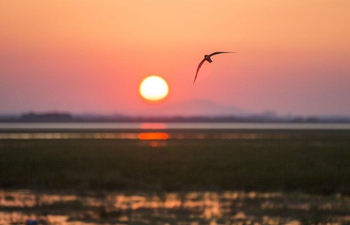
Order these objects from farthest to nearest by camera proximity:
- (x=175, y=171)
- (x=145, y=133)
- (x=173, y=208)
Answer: (x=145, y=133) < (x=175, y=171) < (x=173, y=208)

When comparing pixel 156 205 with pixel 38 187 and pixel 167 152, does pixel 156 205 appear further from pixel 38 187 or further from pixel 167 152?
pixel 167 152

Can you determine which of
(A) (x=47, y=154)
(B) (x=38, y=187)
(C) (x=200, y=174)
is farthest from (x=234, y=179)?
(A) (x=47, y=154)

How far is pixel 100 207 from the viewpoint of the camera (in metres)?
20.3

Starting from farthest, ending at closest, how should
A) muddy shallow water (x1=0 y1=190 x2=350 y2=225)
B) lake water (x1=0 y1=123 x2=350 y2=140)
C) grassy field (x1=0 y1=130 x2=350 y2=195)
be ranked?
lake water (x1=0 y1=123 x2=350 y2=140), grassy field (x1=0 y1=130 x2=350 y2=195), muddy shallow water (x1=0 y1=190 x2=350 y2=225)

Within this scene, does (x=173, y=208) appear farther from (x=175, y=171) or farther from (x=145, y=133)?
(x=145, y=133)

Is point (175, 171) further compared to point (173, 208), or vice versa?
point (175, 171)

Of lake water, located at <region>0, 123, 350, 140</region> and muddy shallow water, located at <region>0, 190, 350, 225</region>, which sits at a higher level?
lake water, located at <region>0, 123, 350, 140</region>

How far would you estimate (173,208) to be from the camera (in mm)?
20297

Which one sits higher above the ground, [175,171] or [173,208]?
[175,171]

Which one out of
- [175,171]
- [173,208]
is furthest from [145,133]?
[173,208]

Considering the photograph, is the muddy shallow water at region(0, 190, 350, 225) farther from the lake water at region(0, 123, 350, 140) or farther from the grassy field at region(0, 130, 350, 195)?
the lake water at region(0, 123, 350, 140)

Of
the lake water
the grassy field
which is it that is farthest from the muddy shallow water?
the lake water

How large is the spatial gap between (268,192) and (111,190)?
192 inches

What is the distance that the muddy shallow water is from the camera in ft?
60.3
